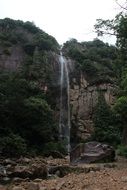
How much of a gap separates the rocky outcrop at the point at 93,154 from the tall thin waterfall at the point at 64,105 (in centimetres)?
1542

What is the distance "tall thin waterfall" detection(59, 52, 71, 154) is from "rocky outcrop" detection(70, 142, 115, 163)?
50.6ft

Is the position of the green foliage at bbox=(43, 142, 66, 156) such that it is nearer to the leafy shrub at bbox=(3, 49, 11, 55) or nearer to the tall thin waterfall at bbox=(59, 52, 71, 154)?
the tall thin waterfall at bbox=(59, 52, 71, 154)

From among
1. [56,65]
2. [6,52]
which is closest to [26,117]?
[56,65]

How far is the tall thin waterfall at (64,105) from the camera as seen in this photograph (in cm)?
4547

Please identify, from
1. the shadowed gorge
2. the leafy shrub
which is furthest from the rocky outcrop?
the leafy shrub

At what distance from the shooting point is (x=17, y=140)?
34.4m

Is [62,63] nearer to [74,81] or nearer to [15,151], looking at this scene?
[74,81]

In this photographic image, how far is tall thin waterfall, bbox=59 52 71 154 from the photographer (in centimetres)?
4547

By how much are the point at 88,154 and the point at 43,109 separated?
49.1ft

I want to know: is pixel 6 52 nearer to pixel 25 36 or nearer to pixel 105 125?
pixel 25 36

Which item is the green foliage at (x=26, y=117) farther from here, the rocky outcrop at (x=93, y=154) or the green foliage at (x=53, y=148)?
A: the rocky outcrop at (x=93, y=154)

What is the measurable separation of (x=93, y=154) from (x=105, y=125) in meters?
20.2

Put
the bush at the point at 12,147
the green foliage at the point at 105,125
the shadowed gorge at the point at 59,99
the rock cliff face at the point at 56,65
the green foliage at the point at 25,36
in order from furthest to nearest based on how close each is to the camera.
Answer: the green foliage at the point at 25,36, the rock cliff face at the point at 56,65, the green foliage at the point at 105,125, the bush at the point at 12,147, the shadowed gorge at the point at 59,99

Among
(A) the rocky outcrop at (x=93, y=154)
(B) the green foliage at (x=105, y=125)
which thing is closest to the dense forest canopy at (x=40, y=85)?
(B) the green foliage at (x=105, y=125)
